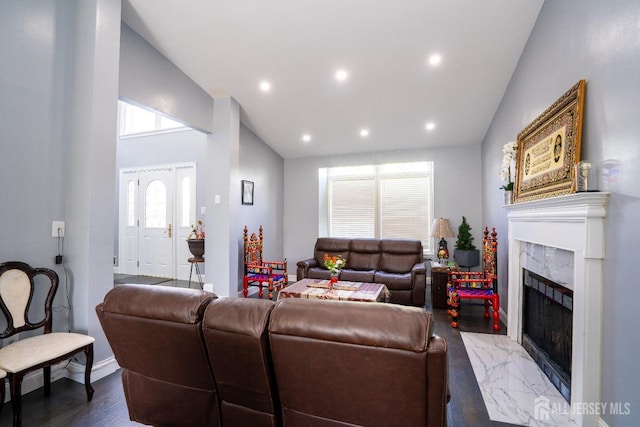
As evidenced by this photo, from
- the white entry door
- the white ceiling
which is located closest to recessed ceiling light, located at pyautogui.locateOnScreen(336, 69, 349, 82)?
the white ceiling

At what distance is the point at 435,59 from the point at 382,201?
10.3 ft

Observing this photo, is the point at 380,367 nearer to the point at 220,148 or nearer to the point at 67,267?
the point at 67,267

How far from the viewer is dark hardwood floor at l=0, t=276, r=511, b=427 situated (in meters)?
1.85

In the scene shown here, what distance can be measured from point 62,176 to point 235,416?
8.08 ft

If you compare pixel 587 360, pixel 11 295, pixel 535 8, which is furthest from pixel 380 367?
pixel 535 8

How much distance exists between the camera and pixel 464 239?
16.5 ft

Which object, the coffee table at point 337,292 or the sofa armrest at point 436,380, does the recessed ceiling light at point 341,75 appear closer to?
the coffee table at point 337,292

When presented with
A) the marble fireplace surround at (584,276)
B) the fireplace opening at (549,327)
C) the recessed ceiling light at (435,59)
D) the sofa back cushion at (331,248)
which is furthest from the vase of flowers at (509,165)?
the sofa back cushion at (331,248)

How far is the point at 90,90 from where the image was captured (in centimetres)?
244

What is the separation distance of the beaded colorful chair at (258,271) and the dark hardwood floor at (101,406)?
7.60 feet

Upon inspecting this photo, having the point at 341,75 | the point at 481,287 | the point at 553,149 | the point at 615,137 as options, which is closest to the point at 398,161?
the point at 341,75

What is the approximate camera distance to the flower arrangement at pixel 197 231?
16.8 ft

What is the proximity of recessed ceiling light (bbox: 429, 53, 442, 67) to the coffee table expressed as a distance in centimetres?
276

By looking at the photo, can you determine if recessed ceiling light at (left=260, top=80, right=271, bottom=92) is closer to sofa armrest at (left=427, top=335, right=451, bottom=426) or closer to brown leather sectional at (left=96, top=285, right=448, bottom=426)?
brown leather sectional at (left=96, top=285, right=448, bottom=426)
